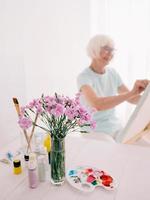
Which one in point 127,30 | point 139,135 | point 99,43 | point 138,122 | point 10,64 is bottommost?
point 139,135

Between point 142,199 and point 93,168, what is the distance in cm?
24

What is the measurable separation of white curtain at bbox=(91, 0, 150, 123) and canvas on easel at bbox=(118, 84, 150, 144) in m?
0.99

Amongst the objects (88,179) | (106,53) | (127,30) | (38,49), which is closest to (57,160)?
(88,179)

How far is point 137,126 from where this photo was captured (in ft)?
4.79

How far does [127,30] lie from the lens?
7.97ft

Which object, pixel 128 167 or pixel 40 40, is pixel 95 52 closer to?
pixel 40 40

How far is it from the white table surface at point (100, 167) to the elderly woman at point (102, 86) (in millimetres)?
382

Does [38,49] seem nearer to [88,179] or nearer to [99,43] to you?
[99,43]

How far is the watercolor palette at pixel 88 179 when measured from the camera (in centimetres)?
88

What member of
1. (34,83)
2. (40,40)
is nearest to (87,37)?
(40,40)

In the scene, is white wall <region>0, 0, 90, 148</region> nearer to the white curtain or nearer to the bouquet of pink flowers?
the white curtain

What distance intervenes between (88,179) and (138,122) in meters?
0.63

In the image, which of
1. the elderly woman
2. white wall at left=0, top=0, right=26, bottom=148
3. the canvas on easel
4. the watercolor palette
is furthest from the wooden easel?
white wall at left=0, top=0, right=26, bottom=148

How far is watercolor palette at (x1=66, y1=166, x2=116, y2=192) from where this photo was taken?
88cm
